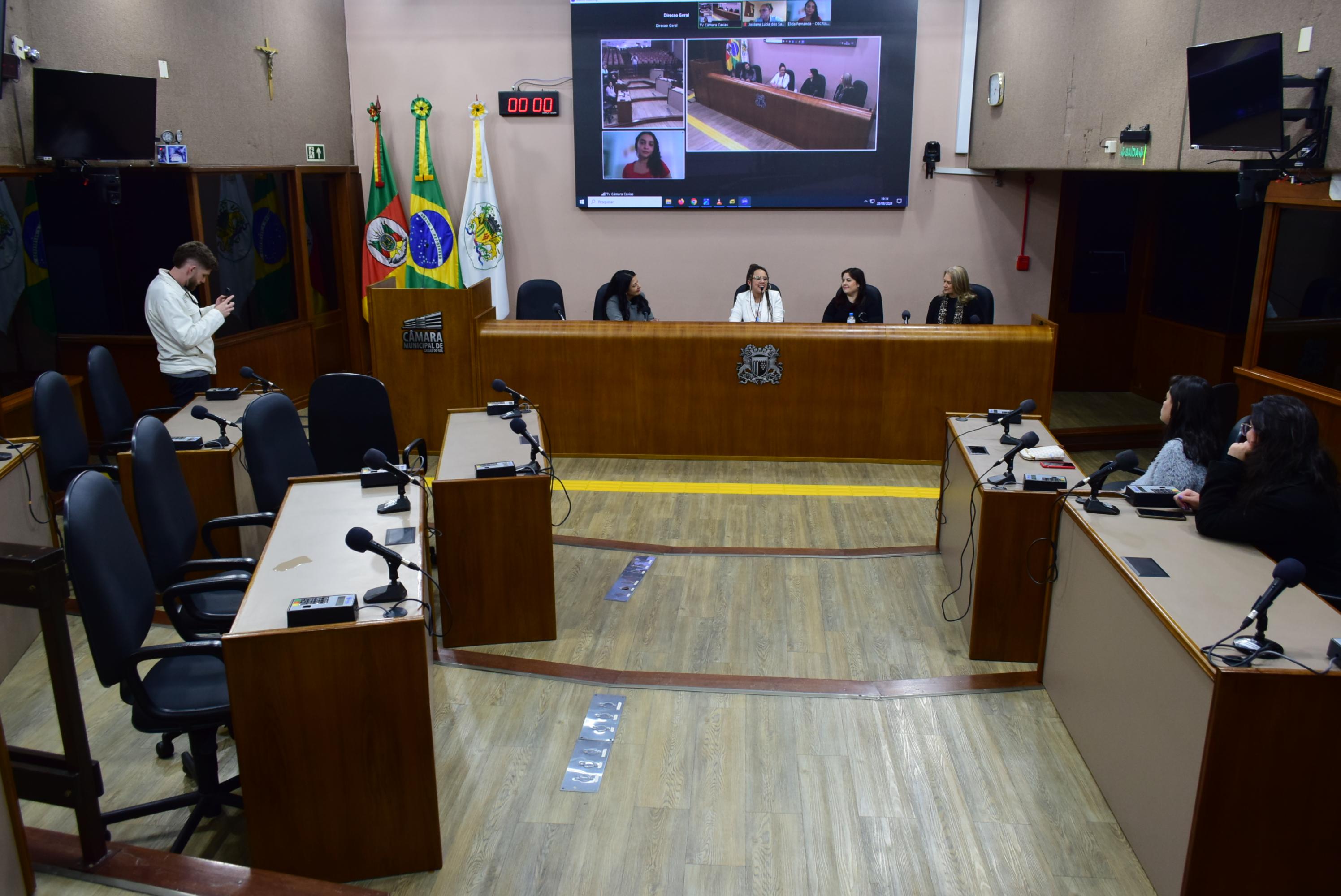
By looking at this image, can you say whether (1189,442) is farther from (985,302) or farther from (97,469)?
(97,469)

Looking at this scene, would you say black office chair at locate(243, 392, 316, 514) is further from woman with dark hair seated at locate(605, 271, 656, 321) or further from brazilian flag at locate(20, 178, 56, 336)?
woman with dark hair seated at locate(605, 271, 656, 321)

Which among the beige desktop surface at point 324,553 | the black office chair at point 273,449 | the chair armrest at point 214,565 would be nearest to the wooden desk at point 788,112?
Answer: the black office chair at point 273,449

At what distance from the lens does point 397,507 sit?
361 centimetres

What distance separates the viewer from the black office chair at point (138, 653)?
2734mm

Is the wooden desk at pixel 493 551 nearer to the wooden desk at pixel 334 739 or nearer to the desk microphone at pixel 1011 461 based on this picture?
the wooden desk at pixel 334 739

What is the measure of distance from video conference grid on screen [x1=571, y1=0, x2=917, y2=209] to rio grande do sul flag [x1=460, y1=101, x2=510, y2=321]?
781mm

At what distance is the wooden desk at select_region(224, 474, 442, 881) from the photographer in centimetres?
269

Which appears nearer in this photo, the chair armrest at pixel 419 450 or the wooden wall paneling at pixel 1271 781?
the wooden wall paneling at pixel 1271 781

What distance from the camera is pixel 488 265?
8.66 meters

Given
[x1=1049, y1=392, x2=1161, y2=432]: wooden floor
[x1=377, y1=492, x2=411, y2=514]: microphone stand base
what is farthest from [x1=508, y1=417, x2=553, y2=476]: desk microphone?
[x1=1049, y1=392, x2=1161, y2=432]: wooden floor

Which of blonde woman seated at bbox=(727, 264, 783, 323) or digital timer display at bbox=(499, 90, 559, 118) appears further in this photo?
digital timer display at bbox=(499, 90, 559, 118)

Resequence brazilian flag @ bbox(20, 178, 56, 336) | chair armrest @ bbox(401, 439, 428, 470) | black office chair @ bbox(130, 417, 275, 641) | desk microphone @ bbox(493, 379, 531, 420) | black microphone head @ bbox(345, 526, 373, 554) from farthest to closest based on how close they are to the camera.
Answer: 1. brazilian flag @ bbox(20, 178, 56, 336)
2. desk microphone @ bbox(493, 379, 531, 420)
3. chair armrest @ bbox(401, 439, 428, 470)
4. black office chair @ bbox(130, 417, 275, 641)
5. black microphone head @ bbox(345, 526, 373, 554)

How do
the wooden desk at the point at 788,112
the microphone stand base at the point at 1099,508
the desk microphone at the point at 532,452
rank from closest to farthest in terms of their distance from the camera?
1. the microphone stand base at the point at 1099,508
2. the desk microphone at the point at 532,452
3. the wooden desk at the point at 788,112

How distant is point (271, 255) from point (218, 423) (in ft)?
11.7
